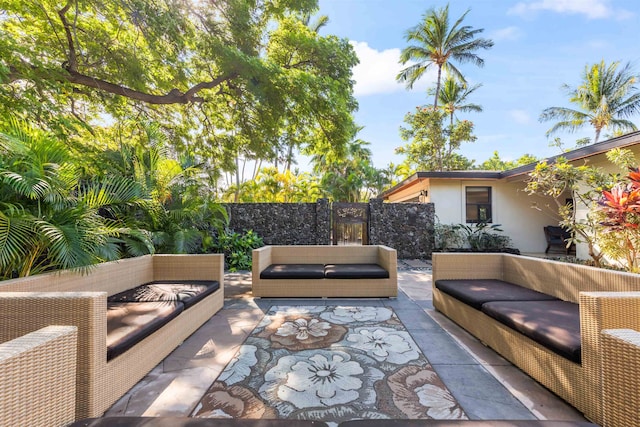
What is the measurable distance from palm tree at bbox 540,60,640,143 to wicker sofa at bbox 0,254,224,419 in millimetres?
23224

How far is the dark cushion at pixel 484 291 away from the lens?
2.62 metres

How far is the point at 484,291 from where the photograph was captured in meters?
2.86

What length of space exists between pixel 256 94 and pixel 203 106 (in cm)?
233

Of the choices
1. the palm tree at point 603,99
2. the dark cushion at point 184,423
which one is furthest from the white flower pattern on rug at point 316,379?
the palm tree at point 603,99

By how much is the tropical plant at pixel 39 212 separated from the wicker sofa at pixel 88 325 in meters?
0.23

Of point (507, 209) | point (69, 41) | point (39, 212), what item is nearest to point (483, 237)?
point (507, 209)

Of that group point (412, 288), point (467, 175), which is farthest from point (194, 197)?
point (467, 175)

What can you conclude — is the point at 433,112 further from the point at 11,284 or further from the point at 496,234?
the point at 11,284

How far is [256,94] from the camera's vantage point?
6.28 metres

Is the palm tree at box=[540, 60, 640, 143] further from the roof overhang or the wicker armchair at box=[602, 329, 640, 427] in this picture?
the wicker armchair at box=[602, 329, 640, 427]

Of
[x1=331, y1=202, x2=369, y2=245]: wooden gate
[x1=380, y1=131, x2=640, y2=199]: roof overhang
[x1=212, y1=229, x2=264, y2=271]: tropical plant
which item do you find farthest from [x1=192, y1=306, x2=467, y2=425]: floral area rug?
[x1=380, y1=131, x2=640, y2=199]: roof overhang

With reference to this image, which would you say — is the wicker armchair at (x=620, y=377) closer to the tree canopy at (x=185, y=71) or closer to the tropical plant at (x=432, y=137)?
the tree canopy at (x=185, y=71)

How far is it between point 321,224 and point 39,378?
762cm

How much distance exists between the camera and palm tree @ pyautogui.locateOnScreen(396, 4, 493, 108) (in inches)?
585
